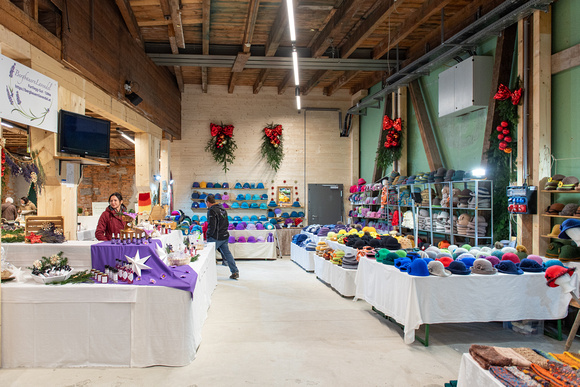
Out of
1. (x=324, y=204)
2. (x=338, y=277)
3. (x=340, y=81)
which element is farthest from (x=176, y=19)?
(x=324, y=204)

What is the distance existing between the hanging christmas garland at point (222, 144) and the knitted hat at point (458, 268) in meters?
9.48

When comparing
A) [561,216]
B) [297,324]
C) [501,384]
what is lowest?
[297,324]

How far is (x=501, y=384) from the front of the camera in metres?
2.12

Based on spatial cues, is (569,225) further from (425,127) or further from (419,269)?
(425,127)

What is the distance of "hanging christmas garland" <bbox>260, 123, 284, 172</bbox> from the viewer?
43.5ft

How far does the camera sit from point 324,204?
13719 millimetres

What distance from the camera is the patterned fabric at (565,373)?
6.86ft

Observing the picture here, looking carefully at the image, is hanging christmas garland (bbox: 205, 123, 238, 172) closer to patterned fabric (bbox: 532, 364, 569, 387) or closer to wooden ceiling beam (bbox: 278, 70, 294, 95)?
wooden ceiling beam (bbox: 278, 70, 294, 95)

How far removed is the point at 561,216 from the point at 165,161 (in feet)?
31.5

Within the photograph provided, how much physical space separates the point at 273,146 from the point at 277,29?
5590mm

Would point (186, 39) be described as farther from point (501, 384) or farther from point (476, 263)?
point (501, 384)


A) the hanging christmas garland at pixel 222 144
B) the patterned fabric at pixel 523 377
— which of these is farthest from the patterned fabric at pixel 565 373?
the hanging christmas garland at pixel 222 144

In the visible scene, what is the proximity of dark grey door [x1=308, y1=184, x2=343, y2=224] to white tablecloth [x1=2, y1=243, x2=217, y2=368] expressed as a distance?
388 inches

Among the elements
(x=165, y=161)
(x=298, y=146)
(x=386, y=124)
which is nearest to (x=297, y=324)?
(x=386, y=124)
